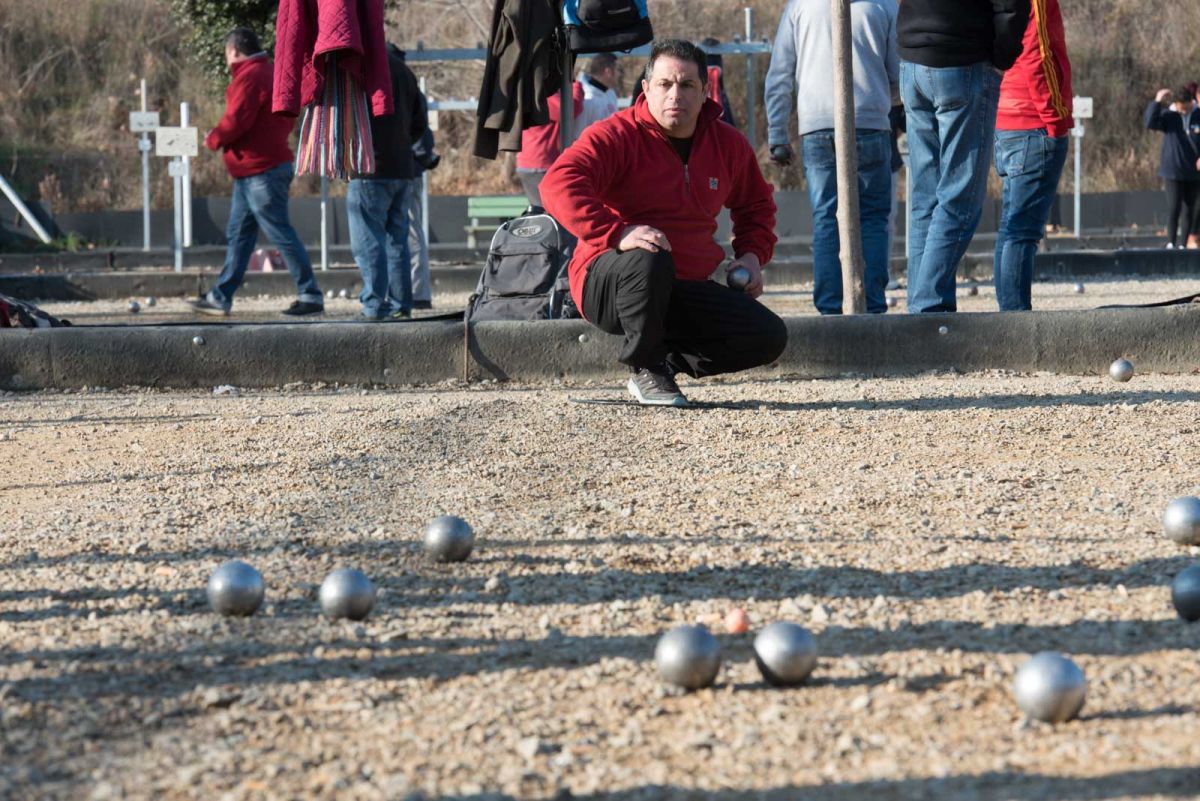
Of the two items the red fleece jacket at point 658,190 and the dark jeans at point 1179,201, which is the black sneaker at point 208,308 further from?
the dark jeans at point 1179,201

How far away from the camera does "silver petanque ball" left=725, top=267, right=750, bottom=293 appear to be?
18.8 feet

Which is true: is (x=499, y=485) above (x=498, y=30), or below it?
below

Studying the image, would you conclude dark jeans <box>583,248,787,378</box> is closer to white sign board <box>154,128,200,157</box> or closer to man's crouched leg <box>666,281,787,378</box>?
man's crouched leg <box>666,281,787,378</box>

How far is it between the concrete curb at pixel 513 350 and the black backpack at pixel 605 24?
1563mm

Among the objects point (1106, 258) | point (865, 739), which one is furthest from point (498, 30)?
point (1106, 258)

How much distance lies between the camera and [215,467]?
4.93 m

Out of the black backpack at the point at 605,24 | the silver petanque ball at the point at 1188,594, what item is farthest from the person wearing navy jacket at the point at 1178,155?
the silver petanque ball at the point at 1188,594

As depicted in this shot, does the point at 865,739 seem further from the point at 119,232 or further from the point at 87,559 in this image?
the point at 119,232

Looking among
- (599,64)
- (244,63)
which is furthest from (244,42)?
(599,64)

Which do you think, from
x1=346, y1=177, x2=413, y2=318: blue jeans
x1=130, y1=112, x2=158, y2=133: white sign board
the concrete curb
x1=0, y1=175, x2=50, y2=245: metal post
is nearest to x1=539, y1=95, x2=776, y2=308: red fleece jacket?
the concrete curb

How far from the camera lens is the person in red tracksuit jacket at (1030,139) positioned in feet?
23.2

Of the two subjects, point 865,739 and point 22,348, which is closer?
point 865,739

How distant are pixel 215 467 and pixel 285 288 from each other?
9.43 meters

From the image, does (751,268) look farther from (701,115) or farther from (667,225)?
(701,115)
